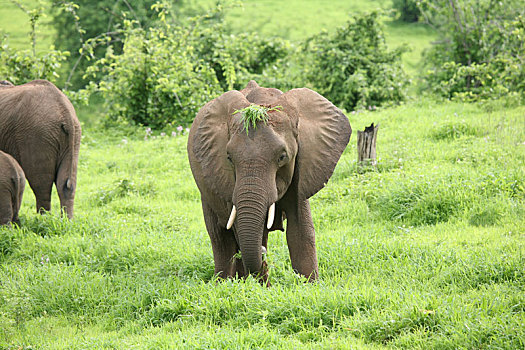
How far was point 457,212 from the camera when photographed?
25.7ft

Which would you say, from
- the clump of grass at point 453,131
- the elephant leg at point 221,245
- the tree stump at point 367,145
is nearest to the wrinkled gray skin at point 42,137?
the elephant leg at point 221,245

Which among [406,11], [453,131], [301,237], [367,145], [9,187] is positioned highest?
[406,11]

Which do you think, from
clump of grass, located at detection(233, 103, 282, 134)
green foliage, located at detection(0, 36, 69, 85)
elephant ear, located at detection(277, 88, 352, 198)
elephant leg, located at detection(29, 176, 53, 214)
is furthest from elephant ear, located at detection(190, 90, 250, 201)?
green foliage, located at detection(0, 36, 69, 85)

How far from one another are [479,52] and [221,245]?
12.1 metres

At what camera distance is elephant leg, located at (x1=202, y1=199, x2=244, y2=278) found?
6004mm

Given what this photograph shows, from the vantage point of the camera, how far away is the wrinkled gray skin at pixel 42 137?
875cm

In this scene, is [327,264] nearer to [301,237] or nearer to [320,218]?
[301,237]

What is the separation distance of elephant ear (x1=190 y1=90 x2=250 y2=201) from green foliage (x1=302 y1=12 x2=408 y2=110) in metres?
9.80

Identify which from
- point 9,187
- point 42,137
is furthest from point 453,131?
point 9,187

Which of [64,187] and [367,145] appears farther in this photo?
[367,145]

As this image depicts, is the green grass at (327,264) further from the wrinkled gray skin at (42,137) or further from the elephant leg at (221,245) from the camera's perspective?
the wrinkled gray skin at (42,137)

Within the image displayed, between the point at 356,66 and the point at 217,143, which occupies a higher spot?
the point at 217,143

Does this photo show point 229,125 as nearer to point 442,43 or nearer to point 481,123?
point 481,123

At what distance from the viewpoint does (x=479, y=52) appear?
15773 millimetres
